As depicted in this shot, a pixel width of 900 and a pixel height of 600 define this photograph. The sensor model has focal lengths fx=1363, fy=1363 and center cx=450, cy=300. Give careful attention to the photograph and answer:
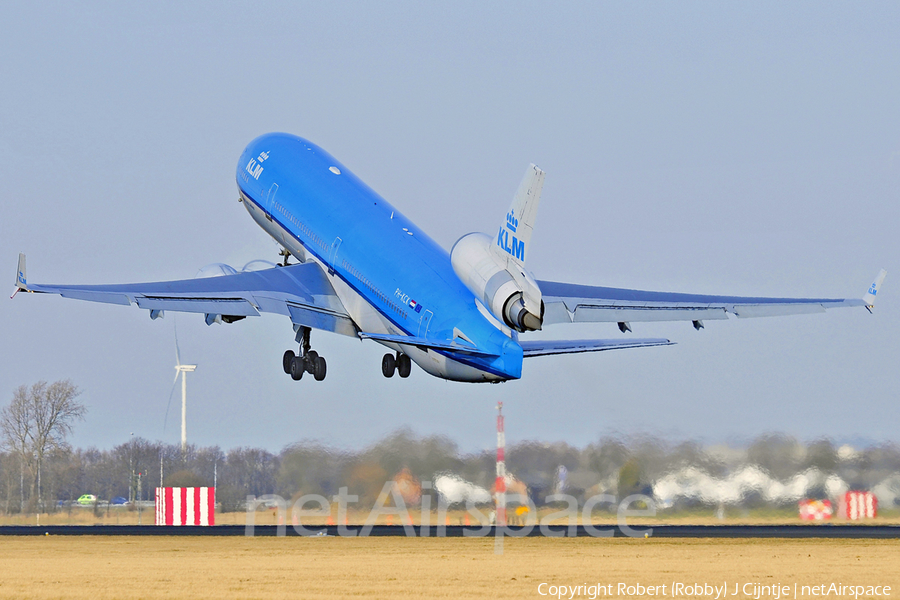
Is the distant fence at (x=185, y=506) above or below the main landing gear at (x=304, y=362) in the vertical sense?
below

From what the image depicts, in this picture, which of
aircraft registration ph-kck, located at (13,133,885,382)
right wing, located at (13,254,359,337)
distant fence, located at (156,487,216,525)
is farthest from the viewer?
distant fence, located at (156,487,216,525)

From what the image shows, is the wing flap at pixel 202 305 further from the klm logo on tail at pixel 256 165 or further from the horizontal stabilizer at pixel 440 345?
the klm logo on tail at pixel 256 165

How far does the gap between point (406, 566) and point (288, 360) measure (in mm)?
12320

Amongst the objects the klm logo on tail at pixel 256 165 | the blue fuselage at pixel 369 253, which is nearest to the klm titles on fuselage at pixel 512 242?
the blue fuselage at pixel 369 253

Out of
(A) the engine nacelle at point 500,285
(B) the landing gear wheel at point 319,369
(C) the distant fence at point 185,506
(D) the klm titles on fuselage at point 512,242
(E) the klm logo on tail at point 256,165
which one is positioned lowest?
(C) the distant fence at point 185,506

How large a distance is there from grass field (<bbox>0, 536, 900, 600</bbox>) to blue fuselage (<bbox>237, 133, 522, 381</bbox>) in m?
5.97

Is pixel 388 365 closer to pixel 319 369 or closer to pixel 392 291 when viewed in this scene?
pixel 319 369

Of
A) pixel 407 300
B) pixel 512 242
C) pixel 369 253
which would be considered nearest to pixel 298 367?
pixel 369 253

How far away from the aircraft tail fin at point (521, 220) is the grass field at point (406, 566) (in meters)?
8.83

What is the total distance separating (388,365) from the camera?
48594mm

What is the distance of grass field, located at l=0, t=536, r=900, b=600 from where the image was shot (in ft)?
113

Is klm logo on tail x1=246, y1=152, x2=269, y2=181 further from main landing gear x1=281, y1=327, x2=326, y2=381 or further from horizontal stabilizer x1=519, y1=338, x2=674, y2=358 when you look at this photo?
horizontal stabilizer x1=519, y1=338, x2=674, y2=358

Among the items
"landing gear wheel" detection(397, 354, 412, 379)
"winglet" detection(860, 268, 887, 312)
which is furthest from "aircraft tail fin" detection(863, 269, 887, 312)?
"landing gear wheel" detection(397, 354, 412, 379)

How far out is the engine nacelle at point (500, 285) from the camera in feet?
120
